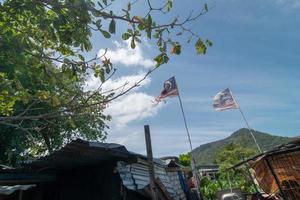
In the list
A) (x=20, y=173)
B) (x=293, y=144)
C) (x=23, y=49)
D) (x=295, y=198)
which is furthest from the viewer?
(x=20, y=173)

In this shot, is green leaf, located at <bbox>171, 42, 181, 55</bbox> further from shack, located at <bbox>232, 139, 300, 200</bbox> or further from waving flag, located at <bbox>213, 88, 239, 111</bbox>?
waving flag, located at <bbox>213, 88, 239, 111</bbox>

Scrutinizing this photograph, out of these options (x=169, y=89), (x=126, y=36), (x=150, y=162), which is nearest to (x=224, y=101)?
(x=169, y=89)

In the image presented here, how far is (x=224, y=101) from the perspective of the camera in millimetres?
17781

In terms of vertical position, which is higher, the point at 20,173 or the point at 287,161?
the point at 20,173

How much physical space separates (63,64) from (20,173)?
6.98 meters

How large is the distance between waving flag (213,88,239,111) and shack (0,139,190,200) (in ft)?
25.6

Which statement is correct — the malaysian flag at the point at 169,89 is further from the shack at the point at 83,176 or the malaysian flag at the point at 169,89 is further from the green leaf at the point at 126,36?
the green leaf at the point at 126,36

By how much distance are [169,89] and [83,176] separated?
7.83 metres

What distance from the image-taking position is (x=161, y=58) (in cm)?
328

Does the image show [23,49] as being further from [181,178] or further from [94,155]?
[181,178]

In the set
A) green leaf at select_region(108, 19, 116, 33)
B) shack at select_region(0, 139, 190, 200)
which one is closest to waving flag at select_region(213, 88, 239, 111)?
shack at select_region(0, 139, 190, 200)

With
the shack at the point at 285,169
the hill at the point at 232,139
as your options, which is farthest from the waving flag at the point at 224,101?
the hill at the point at 232,139

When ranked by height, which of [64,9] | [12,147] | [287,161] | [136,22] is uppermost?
[12,147]

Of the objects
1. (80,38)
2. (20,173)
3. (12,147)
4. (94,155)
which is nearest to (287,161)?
(94,155)
